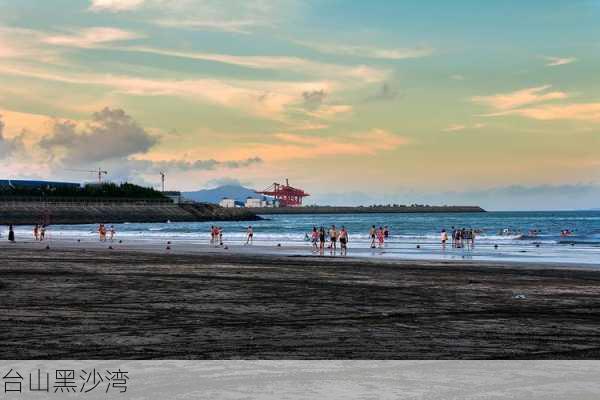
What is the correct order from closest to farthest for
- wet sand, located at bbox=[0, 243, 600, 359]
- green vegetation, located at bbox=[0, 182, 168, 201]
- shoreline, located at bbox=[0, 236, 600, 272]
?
wet sand, located at bbox=[0, 243, 600, 359]
shoreline, located at bbox=[0, 236, 600, 272]
green vegetation, located at bbox=[0, 182, 168, 201]

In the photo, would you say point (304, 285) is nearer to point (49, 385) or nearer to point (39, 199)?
point (49, 385)

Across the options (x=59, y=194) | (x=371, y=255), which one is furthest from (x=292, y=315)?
(x=59, y=194)

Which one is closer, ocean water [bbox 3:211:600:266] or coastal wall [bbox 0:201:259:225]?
ocean water [bbox 3:211:600:266]

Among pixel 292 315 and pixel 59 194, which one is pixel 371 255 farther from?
pixel 59 194

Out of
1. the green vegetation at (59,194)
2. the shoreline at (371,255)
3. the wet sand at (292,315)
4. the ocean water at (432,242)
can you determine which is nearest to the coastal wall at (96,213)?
the green vegetation at (59,194)

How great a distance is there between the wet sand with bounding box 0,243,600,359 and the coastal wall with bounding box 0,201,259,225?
121 metres

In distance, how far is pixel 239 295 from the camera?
60.3 ft

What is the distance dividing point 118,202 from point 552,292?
173542 mm

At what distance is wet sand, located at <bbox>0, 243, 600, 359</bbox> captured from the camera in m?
10.3

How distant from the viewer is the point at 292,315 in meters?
14.4

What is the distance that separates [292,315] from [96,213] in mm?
161154

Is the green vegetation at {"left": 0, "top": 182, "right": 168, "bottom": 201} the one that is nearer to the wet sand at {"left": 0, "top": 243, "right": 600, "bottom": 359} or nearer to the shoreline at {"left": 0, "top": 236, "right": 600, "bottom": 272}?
the shoreline at {"left": 0, "top": 236, "right": 600, "bottom": 272}

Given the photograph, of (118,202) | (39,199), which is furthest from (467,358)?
(118,202)

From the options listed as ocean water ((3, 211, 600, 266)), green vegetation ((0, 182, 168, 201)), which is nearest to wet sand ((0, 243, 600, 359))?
ocean water ((3, 211, 600, 266))
